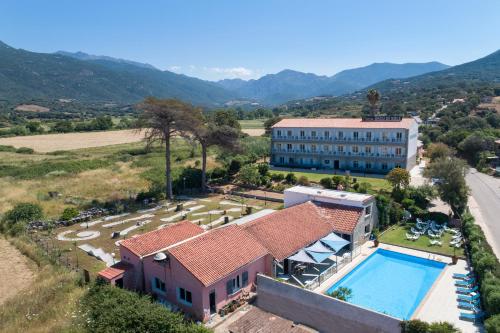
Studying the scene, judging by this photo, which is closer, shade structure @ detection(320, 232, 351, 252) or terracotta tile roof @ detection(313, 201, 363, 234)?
shade structure @ detection(320, 232, 351, 252)

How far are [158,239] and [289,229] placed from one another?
31.1 ft

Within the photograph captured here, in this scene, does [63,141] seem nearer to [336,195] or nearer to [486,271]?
[336,195]

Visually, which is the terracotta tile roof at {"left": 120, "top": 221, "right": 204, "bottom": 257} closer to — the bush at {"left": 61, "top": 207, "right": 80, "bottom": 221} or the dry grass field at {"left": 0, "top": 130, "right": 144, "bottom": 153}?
the bush at {"left": 61, "top": 207, "right": 80, "bottom": 221}

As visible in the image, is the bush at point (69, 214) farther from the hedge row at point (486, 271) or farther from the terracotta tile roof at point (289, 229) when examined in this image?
the hedge row at point (486, 271)

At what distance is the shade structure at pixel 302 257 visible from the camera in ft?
81.1

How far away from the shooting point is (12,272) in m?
26.9

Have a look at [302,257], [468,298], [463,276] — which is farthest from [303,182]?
[468,298]

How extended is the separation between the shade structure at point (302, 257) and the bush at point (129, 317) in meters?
9.25

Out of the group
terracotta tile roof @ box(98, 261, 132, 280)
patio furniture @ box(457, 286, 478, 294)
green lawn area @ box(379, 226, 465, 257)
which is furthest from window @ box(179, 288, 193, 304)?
green lawn area @ box(379, 226, 465, 257)

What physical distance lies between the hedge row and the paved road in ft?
5.93

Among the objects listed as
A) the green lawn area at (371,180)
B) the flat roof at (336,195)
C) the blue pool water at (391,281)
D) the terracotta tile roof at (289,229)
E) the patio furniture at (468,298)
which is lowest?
the blue pool water at (391,281)

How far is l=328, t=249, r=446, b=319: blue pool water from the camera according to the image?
22.9m

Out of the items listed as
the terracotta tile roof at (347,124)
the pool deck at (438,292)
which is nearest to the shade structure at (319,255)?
the pool deck at (438,292)

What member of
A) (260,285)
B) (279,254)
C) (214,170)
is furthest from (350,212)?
(214,170)
